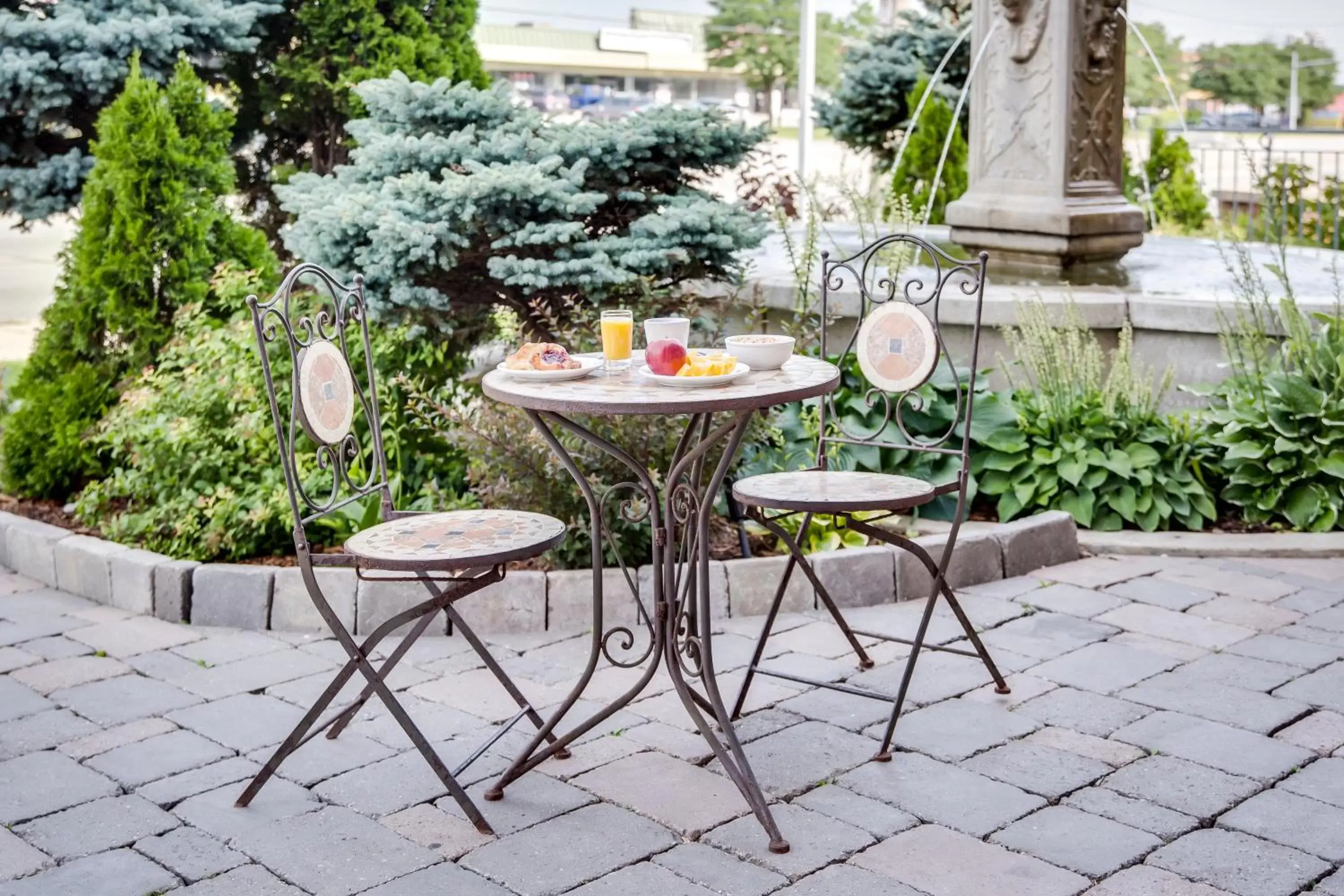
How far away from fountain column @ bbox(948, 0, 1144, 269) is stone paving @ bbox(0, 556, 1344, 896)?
8.58 ft

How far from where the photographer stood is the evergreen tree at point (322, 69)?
20.7 ft

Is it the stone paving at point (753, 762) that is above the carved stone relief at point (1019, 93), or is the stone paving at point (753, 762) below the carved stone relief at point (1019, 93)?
below

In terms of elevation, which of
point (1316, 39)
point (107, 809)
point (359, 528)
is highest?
point (1316, 39)

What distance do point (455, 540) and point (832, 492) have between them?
2.92 feet

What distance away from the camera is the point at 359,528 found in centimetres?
442

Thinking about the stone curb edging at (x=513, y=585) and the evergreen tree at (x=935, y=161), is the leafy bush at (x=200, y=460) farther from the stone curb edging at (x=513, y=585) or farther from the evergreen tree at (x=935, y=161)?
the evergreen tree at (x=935, y=161)

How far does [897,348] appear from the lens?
3609mm

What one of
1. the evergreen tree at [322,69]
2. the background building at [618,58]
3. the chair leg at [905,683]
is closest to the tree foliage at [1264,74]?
the background building at [618,58]

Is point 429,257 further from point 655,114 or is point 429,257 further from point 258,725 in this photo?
point 258,725

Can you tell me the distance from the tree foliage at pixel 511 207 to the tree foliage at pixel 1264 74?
33096 mm

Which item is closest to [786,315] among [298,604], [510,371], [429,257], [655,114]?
[655,114]

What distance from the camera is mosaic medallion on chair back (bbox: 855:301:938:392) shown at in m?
3.56

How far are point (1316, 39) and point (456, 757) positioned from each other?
119 ft

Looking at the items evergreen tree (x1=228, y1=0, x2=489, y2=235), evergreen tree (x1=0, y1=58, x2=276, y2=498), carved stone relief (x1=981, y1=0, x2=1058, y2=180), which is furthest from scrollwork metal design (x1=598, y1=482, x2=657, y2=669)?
carved stone relief (x1=981, y1=0, x2=1058, y2=180)
